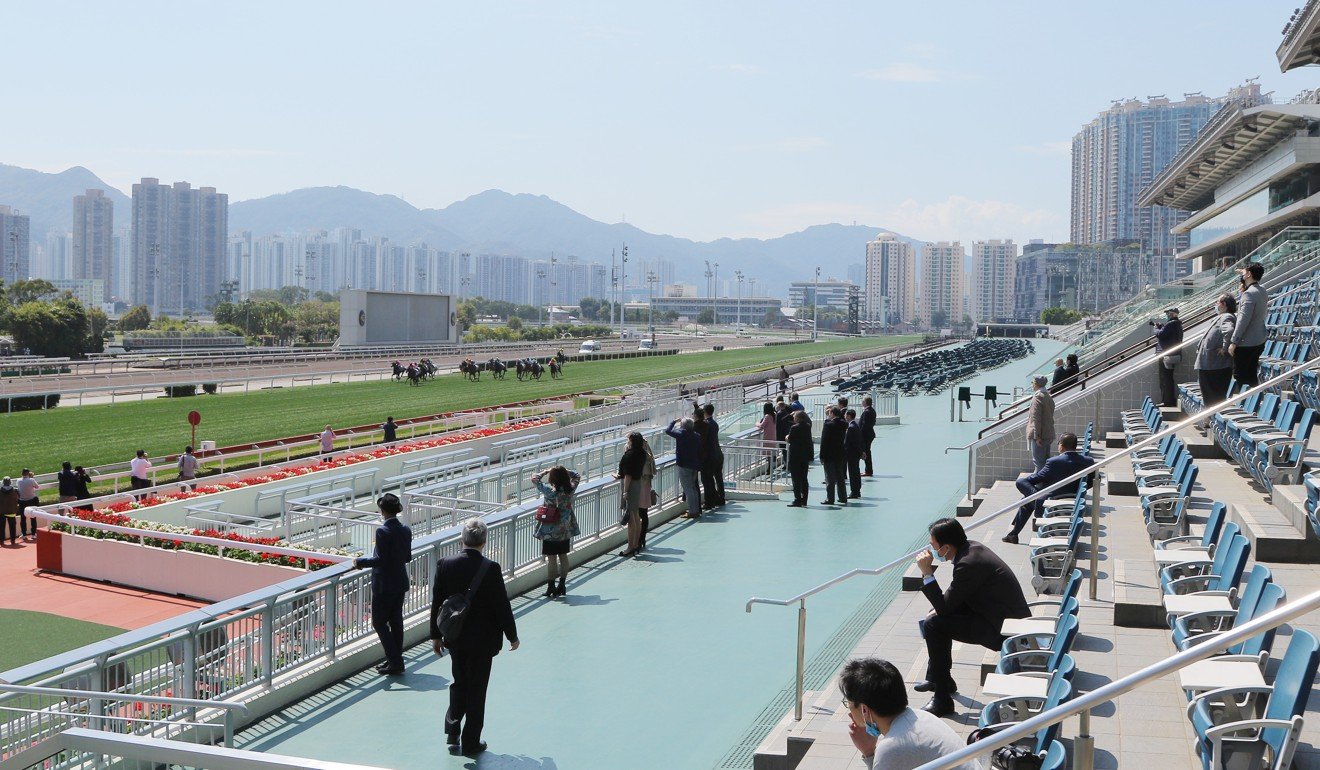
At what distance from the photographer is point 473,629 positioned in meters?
7.94

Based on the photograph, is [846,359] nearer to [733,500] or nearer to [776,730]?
[733,500]

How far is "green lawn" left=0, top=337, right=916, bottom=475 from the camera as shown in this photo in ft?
109

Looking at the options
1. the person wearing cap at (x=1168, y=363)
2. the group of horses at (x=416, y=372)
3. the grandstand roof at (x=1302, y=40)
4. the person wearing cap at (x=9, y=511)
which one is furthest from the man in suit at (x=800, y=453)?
the group of horses at (x=416, y=372)

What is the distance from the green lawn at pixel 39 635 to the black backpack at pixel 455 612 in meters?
8.20

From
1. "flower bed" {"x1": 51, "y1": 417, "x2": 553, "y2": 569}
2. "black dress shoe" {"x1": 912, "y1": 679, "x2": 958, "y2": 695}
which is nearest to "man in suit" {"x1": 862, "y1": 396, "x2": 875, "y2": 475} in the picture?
"flower bed" {"x1": 51, "y1": 417, "x2": 553, "y2": 569}

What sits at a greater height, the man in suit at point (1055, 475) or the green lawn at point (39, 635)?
the man in suit at point (1055, 475)

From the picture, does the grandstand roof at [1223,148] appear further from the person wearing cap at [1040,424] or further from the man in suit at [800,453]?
the person wearing cap at [1040,424]

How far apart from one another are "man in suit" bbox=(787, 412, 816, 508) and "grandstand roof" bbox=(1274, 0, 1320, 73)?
82.4 ft

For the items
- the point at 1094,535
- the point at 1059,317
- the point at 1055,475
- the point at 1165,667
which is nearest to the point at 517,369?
the point at 1055,475

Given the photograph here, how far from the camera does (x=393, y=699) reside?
9367 mm

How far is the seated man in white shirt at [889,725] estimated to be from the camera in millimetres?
4168

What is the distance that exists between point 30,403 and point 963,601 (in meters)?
43.5

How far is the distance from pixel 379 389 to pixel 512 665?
45.5 m

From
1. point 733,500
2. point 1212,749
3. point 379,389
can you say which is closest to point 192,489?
point 733,500
